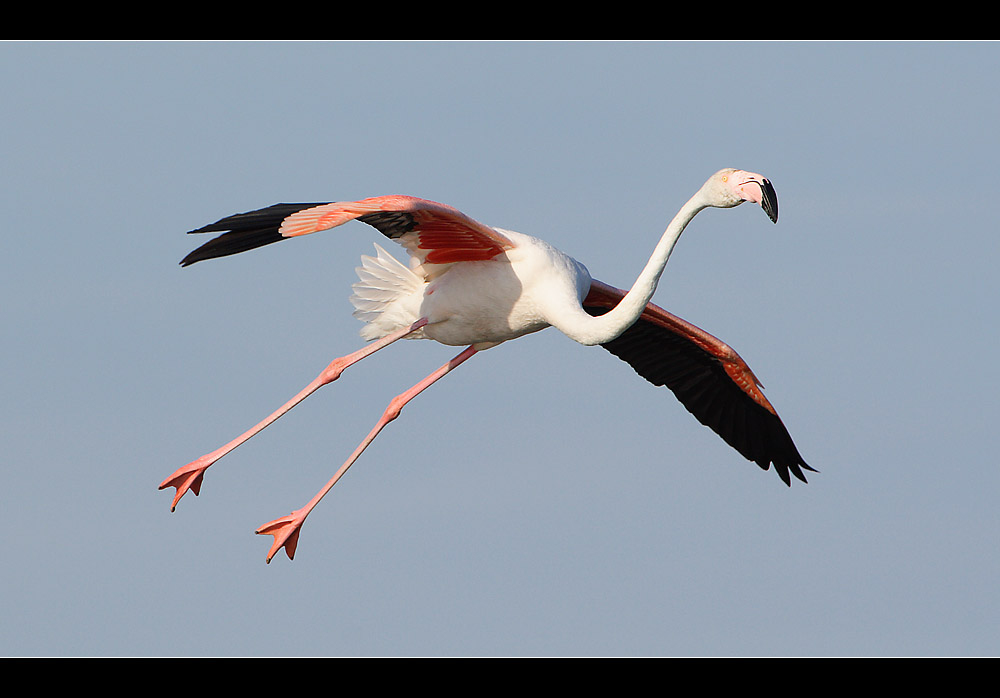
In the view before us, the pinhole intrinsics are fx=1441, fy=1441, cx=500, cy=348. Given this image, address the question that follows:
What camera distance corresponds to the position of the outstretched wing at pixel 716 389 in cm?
1533

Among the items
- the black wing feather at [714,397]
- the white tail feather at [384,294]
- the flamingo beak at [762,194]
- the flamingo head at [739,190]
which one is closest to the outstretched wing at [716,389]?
the black wing feather at [714,397]

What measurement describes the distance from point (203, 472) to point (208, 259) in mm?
2684

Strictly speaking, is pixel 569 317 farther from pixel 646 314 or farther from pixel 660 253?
pixel 646 314

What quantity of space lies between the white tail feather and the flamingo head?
3114mm

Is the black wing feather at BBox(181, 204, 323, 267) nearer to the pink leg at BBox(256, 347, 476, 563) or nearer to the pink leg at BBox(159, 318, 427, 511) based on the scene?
the pink leg at BBox(159, 318, 427, 511)

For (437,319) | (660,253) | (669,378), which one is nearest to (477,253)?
(437,319)

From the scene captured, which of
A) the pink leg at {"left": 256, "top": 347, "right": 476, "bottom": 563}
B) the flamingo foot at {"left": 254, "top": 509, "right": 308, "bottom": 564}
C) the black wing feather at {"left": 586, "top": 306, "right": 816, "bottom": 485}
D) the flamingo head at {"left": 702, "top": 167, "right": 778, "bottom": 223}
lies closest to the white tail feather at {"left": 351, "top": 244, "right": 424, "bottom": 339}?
the pink leg at {"left": 256, "top": 347, "right": 476, "bottom": 563}

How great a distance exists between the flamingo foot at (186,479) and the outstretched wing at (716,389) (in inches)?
189

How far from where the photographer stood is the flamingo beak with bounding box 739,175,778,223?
10914 millimetres

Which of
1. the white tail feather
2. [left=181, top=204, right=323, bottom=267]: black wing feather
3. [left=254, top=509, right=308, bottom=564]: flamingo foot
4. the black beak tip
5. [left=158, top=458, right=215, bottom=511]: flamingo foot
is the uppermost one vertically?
the black beak tip

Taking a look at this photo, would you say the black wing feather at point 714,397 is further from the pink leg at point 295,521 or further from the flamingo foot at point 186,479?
the flamingo foot at point 186,479

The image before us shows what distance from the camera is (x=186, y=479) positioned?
13.0m

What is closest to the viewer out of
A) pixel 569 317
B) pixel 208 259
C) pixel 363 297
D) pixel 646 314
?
pixel 208 259

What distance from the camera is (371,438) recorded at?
1386cm
